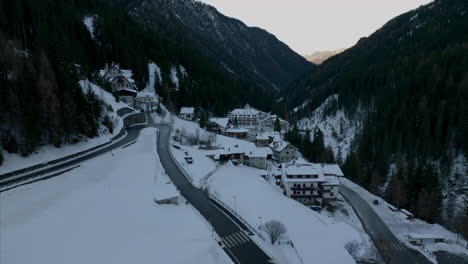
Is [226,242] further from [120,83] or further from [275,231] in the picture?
[120,83]

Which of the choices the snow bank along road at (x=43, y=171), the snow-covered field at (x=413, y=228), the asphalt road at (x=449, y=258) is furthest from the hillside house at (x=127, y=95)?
the asphalt road at (x=449, y=258)

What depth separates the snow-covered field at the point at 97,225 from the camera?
56.1 ft

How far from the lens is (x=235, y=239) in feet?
74.5

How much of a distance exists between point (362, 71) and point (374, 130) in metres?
56.4

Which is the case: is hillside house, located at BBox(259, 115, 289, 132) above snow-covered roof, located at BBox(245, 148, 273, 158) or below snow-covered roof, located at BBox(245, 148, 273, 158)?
A: above

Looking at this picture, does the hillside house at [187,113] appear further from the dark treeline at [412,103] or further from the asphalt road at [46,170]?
the dark treeline at [412,103]

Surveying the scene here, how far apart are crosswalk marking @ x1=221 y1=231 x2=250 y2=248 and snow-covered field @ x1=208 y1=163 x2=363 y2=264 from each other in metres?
2.49

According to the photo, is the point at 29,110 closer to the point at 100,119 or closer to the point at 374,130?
the point at 100,119

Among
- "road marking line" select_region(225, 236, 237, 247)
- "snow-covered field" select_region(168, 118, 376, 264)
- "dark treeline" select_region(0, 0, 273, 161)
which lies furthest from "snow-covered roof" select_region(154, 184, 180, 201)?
"dark treeline" select_region(0, 0, 273, 161)

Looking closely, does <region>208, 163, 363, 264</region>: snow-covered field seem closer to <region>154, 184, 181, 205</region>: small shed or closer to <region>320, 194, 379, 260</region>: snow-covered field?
<region>320, 194, 379, 260</region>: snow-covered field

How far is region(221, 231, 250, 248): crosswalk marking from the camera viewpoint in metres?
22.0

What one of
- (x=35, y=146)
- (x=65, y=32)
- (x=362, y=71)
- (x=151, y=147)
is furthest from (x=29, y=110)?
(x=362, y=71)

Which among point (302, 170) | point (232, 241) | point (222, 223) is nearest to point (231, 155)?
point (302, 170)

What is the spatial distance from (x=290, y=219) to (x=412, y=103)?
75.3 meters
